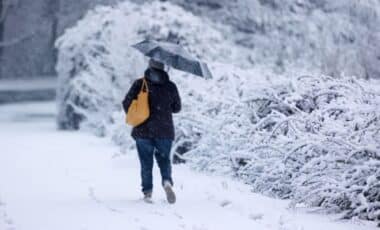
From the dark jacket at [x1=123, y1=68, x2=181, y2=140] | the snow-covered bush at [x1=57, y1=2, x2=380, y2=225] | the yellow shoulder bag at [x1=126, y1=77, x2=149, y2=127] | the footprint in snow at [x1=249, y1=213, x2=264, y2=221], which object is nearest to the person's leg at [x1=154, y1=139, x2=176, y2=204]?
the dark jacket at [x1=123, y1=68, x2=181, y2=140]

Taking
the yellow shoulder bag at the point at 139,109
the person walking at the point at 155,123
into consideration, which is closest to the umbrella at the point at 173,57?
the person walking at the point at 155,123

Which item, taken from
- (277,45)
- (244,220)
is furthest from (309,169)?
(277,45)

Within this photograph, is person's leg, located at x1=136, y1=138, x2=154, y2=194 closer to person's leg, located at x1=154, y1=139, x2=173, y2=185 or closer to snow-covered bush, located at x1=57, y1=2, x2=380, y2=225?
person's leg, located at x1=154, y1=139, x2=173, y2=185

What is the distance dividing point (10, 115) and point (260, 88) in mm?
18113

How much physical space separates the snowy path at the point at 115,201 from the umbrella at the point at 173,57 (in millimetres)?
1495

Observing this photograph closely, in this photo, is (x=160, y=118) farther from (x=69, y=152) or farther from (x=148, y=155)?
(x=69, y=152)

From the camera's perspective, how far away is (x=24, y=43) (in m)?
39.8

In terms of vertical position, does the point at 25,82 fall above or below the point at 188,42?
below

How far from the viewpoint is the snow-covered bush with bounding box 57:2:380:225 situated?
7.76m

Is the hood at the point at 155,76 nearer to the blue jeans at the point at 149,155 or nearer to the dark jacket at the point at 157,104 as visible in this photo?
the dark jacket at the point at 157,104

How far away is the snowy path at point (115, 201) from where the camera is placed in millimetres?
7117

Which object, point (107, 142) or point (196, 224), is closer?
point (196, 224)

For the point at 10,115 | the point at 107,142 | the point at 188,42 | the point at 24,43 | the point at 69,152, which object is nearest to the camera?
the point at 69,152

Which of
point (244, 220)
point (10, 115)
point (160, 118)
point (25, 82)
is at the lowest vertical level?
point (25, 82)
